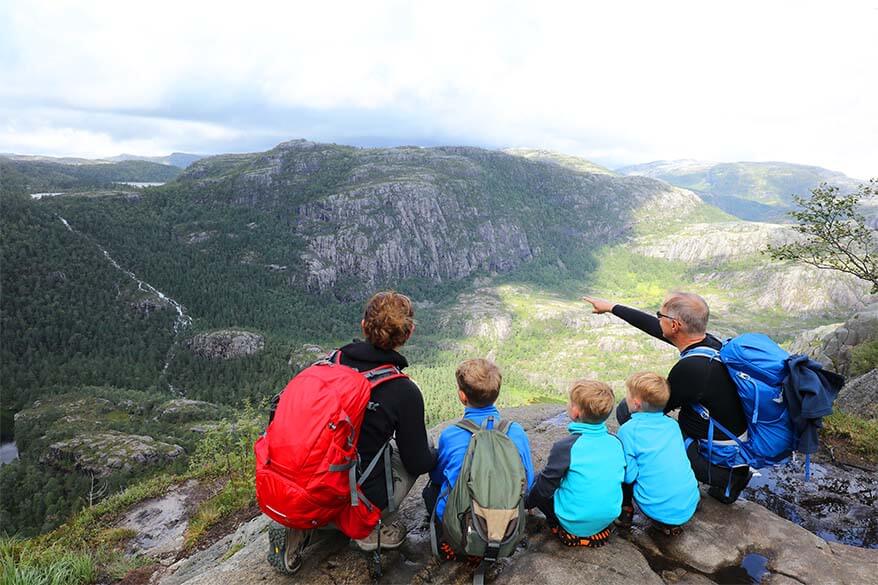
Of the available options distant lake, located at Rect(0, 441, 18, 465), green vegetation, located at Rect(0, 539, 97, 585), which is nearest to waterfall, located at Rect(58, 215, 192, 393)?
distant lake, located at Rect(0, 441, 18, 465)

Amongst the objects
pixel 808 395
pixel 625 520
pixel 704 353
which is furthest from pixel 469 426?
pixel 808 395

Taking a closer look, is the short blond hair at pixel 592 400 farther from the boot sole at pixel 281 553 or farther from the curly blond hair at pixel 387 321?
the boot sole at pixel 281 553

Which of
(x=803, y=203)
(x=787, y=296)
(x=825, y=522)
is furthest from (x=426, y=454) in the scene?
(x=787, y=296)

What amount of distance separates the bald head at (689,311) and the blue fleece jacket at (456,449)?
248 centimetres

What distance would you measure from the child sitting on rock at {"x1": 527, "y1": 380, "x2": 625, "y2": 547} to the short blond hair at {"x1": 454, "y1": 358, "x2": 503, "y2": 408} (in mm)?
914

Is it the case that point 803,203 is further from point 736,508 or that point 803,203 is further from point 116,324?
point 116,324

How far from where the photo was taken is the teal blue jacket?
461 centimetres

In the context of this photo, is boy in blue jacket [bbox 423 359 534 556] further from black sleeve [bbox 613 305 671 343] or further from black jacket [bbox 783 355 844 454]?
black jacket [bbox 783 355 844 454]

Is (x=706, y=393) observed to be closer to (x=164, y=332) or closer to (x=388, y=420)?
(x=388, y=420)

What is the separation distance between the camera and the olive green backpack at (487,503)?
4062 mm

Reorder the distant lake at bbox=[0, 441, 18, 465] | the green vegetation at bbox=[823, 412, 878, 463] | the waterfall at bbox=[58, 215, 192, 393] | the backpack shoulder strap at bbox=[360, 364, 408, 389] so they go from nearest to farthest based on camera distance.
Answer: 1. the backpack shoulder strap at bbox=[360, 364, 408, 389]
2. the green vegetation at bbox=[823, 412, 878, 463]
3. the distant lake at bbox=[0, 441, 18, 465]
4. the waterfall at bbox=[58, 215, 192, 393]

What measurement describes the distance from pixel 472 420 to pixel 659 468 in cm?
225

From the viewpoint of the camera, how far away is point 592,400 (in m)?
4.64

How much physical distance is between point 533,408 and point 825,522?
6747 mm
